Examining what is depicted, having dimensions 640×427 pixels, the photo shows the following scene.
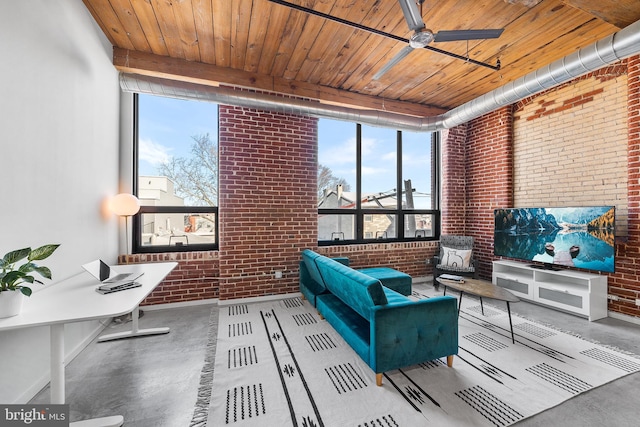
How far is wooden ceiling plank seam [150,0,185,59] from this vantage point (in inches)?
94.5

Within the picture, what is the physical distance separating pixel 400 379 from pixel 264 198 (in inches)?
109

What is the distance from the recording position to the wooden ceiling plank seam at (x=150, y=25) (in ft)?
7.88

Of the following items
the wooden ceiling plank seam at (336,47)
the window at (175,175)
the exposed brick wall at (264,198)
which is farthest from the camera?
the exposed brick wall at (264,198)

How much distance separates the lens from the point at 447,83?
12.7ft

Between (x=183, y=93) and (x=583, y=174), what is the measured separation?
535 cm

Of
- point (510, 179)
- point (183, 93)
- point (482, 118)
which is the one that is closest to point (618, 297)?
point (510, 179)

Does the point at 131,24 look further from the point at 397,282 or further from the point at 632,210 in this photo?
the point at 632,210

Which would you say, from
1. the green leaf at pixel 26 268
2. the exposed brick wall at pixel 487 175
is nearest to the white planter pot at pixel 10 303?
the green leaf at pixel 26 268

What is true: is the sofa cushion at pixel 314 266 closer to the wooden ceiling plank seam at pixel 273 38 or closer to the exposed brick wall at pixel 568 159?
the wooden ceiling plank seam at pixel 273 38

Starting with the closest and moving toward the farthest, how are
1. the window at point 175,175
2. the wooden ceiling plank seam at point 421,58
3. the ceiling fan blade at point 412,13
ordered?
1. the ceiling fan blade at point 412,13
2. the wooden ceiling plank seam at point 421,58
3. the window at point 175,175

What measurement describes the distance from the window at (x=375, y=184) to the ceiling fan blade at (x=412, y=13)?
2400 millimetres

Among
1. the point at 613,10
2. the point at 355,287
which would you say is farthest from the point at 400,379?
the point at 613,10

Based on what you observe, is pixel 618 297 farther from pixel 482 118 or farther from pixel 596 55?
pixel 482 118

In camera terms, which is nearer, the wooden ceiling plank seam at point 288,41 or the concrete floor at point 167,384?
the concrete floor at point 167,384
